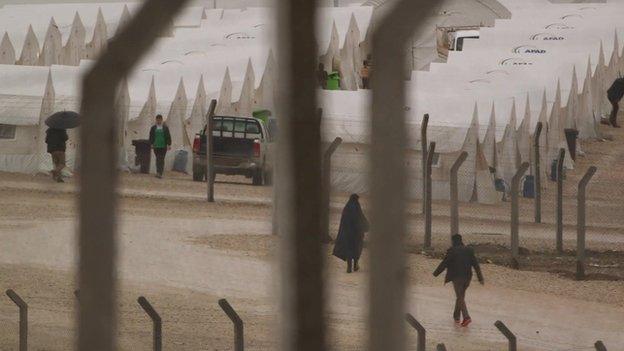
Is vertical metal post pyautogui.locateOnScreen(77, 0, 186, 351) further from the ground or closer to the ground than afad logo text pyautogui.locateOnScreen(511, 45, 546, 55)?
closer to the ground

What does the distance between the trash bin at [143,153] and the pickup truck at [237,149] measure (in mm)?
103

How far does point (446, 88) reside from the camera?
366 centimetres

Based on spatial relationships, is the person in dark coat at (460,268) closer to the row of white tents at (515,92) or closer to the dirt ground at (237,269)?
the dirt ground at (237,269)

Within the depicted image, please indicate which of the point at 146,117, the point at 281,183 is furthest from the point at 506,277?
the point at 281,183

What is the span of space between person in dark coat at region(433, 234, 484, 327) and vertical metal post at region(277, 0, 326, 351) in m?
1.48

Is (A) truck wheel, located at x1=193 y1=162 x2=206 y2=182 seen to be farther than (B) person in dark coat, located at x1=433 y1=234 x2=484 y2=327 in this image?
Yes

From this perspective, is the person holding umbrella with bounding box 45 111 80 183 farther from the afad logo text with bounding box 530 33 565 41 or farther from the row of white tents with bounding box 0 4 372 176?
the afad logo text with bounding box 530 33 565 41

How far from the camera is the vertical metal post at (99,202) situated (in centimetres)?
17

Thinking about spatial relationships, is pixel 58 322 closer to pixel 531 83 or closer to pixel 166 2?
pixel 531 83

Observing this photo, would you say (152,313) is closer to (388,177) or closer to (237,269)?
(388,177)

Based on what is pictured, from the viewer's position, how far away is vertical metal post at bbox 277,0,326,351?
0.15 metres

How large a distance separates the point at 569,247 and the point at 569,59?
1061mm

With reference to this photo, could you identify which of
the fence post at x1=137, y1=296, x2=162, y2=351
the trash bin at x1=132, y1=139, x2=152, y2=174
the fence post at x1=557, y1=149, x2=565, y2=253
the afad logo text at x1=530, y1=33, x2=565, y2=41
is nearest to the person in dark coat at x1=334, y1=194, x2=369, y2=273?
the fence post at x1=137, y1=296, x2=162, y2=351

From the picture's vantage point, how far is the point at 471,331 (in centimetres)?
310
